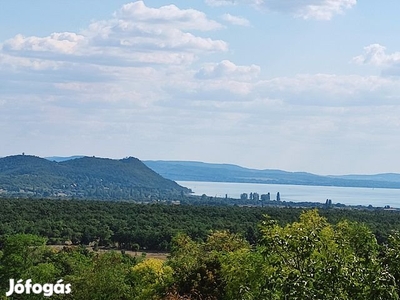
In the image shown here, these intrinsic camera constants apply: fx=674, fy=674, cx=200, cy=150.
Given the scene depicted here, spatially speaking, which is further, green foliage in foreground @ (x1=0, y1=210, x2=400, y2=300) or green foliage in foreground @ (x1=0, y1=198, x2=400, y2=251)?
green foliage in foreground @ (x1=0, y1=198, x2=400, y2=251)

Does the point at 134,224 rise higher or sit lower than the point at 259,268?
lower

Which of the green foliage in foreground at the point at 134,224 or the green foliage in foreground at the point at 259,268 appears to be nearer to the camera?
the green foliage in foreground at the point at 259,268

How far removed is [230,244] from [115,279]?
8642mm

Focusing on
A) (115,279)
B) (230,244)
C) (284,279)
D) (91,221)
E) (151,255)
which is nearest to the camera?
(284,279)

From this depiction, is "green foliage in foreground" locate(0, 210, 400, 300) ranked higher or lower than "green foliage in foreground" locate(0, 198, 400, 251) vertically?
higher

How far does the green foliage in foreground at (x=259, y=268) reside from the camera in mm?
12523

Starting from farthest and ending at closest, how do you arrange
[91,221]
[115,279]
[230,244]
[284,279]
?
[91,221] < [230,244] < [115,279] < [284,279]

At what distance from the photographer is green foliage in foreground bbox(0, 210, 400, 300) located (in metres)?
12.5

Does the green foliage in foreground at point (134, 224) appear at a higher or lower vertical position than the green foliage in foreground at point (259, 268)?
lower

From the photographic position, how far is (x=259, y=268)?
2438cm

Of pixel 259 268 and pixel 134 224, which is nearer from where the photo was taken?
pixel 259 268

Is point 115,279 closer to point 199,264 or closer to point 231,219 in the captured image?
point 199,264

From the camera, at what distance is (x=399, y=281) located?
45.3ft

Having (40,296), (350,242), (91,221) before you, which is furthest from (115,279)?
(91,221)
